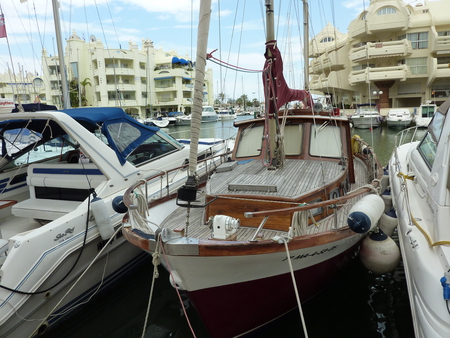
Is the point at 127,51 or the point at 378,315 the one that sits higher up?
the point at 127,51

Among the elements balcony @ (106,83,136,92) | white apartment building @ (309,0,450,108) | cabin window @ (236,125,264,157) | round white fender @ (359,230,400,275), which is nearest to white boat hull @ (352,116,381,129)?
white apartment building @ (309,0,450,108)

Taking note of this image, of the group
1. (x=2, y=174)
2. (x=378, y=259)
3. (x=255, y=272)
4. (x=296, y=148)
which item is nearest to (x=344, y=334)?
(x=378, y=259)

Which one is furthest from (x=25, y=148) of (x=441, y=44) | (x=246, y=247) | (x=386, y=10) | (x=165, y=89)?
(x=165, y=89)

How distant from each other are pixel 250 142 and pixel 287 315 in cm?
350

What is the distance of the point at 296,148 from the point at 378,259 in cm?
257

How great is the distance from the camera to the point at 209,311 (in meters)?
3.99

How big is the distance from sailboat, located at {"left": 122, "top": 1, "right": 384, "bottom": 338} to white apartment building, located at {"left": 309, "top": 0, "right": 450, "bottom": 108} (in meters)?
29.8

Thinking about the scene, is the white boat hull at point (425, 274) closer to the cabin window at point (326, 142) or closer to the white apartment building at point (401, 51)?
the cabin window at point (326, 142)

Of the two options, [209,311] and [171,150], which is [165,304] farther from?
[171,150]

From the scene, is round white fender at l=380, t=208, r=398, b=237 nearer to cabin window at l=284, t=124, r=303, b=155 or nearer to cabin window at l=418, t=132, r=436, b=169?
cabin window at l=418, t=132, r=436, b=169

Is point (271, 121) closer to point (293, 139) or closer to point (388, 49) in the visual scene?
point (293, 139)

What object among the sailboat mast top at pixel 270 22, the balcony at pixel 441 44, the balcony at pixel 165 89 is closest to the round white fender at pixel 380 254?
the sailboat mast top at pixel 270 22

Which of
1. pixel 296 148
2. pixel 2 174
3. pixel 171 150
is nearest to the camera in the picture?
pixel 296 148

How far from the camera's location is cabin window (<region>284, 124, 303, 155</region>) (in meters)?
6.53
